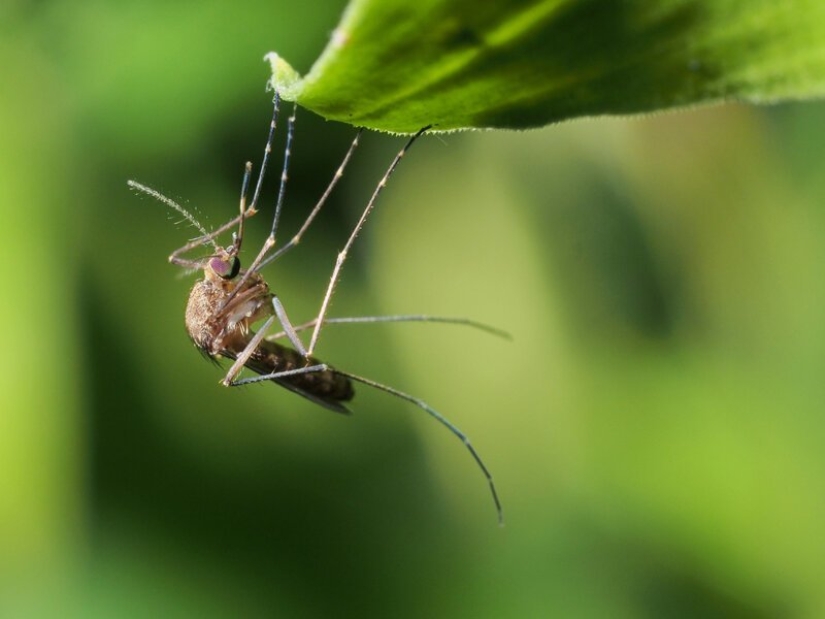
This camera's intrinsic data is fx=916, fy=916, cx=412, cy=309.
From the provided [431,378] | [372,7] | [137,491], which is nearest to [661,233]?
[431,378]

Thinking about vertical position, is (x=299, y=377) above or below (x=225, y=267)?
below

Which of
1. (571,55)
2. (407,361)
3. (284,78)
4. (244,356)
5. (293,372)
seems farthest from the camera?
(407,361)

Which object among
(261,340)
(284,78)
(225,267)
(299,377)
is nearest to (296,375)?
(299,377)

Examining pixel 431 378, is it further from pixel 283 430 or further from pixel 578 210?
pixel 578 210

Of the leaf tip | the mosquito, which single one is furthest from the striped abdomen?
the leaf tip

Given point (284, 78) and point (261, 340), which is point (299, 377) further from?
point (284, 78)

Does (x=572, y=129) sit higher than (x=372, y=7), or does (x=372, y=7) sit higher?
(x=572, y=129)

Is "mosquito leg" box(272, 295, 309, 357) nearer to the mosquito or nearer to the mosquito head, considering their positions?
the mosquito

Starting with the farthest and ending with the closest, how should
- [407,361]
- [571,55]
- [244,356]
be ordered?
[407,361], [244,356], [571,55]
